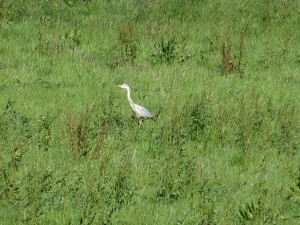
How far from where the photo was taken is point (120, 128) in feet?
29.1

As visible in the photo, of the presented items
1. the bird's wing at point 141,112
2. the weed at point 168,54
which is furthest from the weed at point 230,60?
the bird's wing at point 141,112

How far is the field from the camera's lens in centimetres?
663

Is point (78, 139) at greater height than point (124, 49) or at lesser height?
greater

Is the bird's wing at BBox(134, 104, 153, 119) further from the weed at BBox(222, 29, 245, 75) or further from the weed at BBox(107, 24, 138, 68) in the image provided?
the weed at BBox(222, 29, 245, 75)

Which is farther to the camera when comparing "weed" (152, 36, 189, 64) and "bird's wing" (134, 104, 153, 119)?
"weed" (152, 36, 189, 64)

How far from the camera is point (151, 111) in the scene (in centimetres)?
970

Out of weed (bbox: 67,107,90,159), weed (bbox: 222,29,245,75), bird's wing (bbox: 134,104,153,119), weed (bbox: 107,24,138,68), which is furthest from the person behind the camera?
weed (bbox: 107,24,138,68)

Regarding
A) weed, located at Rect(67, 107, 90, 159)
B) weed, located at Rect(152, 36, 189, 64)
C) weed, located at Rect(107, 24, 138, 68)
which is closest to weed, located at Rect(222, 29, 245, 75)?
weed, located at Rect(152, 36, 189, 64)

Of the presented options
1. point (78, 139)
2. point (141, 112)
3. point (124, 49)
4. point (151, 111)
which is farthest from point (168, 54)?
point (78, 139)

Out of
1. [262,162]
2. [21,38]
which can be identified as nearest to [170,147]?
[262,162]

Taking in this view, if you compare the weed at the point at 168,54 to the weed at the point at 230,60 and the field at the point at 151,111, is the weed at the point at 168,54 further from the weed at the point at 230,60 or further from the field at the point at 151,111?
the weed at the point at 230,60

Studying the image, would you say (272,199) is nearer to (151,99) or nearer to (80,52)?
(151,99)

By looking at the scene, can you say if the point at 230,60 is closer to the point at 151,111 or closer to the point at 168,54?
the point at 168,54

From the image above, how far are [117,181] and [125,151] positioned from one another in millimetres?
1015
